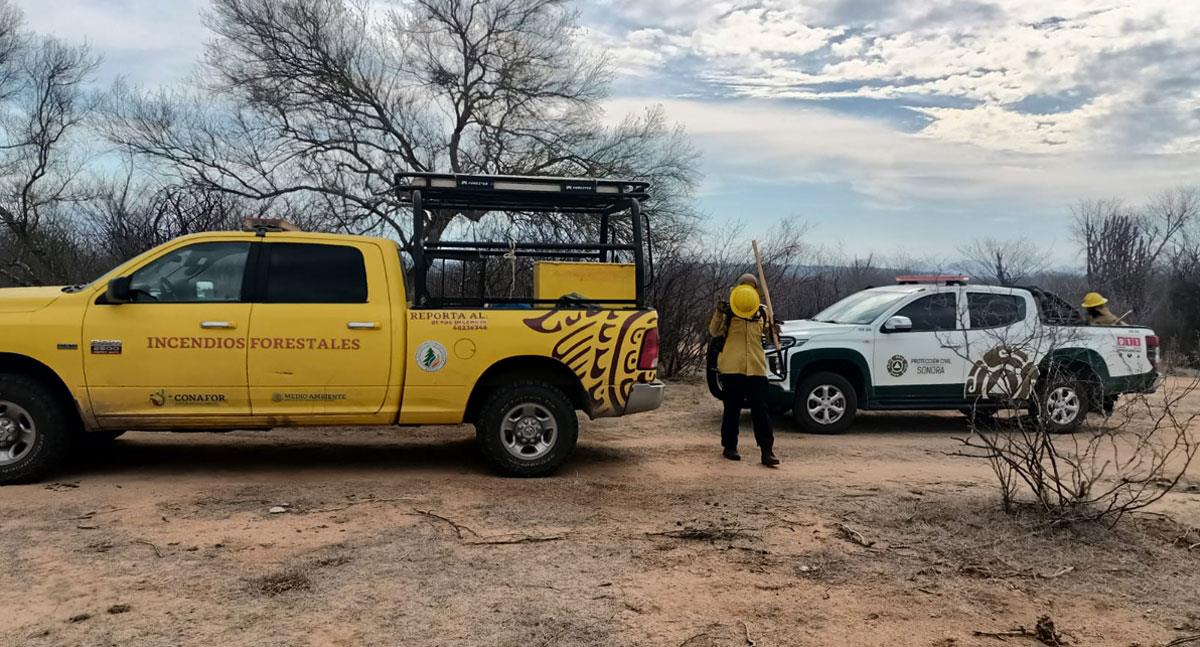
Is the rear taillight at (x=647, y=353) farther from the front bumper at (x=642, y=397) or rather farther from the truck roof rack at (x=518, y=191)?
the truck roof rack at (x=518, y=191)

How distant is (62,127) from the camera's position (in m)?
23.1

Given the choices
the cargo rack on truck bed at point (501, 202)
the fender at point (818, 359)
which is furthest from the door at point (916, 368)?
the cargo rack on truck bed at point (501, 202)

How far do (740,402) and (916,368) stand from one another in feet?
9.23

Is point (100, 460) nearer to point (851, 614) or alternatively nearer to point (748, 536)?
point (748, 536)

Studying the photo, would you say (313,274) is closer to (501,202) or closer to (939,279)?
(501,202)

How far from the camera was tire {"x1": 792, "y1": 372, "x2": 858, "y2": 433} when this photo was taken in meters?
9.35

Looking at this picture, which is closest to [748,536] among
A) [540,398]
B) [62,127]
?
[540,398]

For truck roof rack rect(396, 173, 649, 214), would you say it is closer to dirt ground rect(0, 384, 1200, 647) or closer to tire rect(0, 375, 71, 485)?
dirt ground rect(0, 384, 1200, 647)

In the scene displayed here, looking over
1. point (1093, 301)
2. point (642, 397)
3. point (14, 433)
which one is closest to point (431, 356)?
point (642, 397)

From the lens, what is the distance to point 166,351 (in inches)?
246

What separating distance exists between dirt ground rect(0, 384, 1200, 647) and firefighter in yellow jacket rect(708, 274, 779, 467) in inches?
21.9

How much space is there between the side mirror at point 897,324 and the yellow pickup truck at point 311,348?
12.1 ft

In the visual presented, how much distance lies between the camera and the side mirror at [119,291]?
20.3 feet

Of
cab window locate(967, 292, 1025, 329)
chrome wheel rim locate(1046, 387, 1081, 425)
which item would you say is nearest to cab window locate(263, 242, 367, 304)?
cab window locate(967, 292, 1025, 329)
